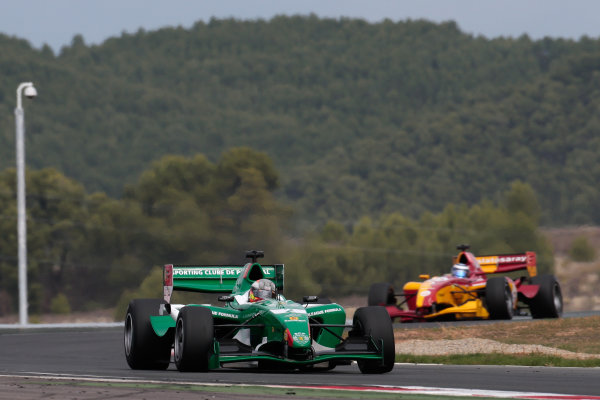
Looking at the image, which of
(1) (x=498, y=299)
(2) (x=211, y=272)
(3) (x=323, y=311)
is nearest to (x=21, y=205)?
(1) (x=498, y=299)

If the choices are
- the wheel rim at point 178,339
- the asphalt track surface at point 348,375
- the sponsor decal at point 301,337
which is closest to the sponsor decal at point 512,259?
the asphalt track surface at point 348,375

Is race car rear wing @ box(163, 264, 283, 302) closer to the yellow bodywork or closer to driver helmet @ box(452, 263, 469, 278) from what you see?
the yellow bodywork

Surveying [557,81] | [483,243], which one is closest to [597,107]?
[557,81]

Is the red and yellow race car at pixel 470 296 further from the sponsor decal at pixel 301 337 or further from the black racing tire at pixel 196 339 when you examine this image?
the black racing tire at pixel 196 339

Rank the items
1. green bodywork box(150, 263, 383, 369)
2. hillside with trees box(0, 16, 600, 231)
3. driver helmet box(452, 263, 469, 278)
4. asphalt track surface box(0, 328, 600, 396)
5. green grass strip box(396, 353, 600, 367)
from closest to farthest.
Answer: asphalt track surface box(0, 328, 600, 396) → green bodywork box(150, 263, 383, 369) → green grass strip box(396, 353, 600, 367) → driver helmet box(452, 263, 469, 278) → hillside with trees box(0, 16, 600, 231)

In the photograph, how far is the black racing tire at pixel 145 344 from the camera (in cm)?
1468

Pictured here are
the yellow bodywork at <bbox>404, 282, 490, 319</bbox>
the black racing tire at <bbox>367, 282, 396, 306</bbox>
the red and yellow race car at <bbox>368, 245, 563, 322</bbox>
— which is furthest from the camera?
the black racing tire at <bbox>367, 282, 396, 306</bbox>

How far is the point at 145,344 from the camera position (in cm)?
1468

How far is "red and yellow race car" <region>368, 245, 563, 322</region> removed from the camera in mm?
26469

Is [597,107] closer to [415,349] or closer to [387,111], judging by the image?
[387,111]

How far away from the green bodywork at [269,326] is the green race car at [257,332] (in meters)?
0.01

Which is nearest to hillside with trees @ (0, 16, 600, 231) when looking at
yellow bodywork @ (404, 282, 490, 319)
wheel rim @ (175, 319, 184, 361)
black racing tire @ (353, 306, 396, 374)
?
yellow bodywork @ (404, 282, 490, 319)

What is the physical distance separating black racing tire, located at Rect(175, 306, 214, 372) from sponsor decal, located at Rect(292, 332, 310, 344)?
97cm

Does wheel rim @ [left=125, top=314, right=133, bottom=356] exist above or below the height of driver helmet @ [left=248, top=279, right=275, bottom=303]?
below
